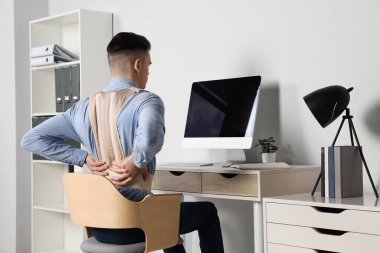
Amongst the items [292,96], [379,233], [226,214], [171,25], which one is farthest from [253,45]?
[379,233]

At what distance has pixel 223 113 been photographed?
349cm

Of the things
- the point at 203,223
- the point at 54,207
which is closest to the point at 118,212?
the point at 203,223

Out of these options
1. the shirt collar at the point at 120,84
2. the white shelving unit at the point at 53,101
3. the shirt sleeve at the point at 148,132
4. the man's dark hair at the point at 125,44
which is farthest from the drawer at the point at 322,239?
the white shelving unit at the point at 53,101

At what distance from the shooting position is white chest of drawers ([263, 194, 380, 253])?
254cm

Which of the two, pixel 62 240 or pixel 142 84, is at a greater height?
pixel 142 84

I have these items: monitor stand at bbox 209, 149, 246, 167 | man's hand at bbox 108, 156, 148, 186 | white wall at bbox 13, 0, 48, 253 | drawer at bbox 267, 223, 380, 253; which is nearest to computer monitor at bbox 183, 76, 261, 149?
monitor stand at bbox 209, 149, 246, 167

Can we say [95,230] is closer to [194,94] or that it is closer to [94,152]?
[94,152]

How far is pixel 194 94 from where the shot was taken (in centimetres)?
370

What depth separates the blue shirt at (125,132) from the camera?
256 centimetres

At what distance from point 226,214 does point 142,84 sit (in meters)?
1.28

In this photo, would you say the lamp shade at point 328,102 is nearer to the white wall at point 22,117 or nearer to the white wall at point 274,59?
the white wall at point 274,59

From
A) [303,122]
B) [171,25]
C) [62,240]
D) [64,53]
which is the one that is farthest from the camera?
[62,240]

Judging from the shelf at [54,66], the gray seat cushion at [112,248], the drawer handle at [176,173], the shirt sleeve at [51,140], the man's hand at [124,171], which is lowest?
the gray seat cushion at [112,248]

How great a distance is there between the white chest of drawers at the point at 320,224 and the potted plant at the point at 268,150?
408mm
